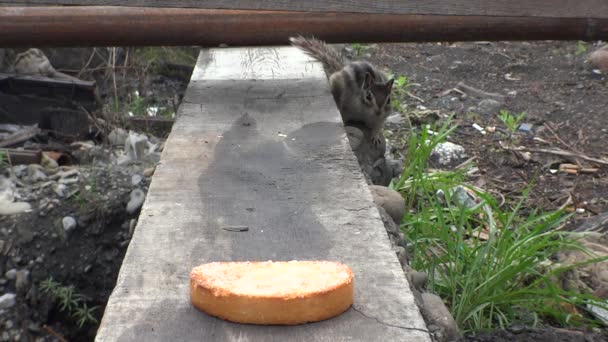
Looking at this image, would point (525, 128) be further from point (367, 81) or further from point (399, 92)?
point (367, 81)

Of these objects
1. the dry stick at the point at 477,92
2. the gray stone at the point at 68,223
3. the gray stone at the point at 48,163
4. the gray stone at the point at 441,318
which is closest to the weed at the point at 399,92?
the dry stick at the point at 477,92

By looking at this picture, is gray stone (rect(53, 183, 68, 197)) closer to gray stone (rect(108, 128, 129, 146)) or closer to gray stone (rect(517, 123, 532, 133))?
gray stone (rect(108, 128, 129, 146))

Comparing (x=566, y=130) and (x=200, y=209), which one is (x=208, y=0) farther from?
(x=566, y=130)

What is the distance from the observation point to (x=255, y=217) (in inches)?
105

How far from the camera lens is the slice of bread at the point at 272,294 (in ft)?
6.59

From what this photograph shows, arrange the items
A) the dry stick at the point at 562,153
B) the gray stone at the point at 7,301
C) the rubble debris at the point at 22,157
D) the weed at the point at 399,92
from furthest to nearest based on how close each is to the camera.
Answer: the weed at the point at 399,92, the dry stick at the point at 562,153, the rubble debris at the point at 22,157, the gray stone at the point at 7,301

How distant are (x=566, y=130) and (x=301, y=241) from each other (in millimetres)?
4213

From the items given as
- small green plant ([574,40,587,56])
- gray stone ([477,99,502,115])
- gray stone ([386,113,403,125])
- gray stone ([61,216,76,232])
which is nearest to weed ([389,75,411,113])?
gray stone ([386,113,403,125])

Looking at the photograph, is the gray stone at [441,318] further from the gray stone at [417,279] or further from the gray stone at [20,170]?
the gray stone at [20,170]

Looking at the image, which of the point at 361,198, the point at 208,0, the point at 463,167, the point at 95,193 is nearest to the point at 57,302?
the point at 95,193

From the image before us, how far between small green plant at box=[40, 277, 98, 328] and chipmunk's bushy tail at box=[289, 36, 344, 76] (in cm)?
168

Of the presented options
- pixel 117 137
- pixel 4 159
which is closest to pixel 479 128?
pixel 117 137

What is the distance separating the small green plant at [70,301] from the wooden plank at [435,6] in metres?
1.41

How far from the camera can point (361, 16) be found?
13.9ft
